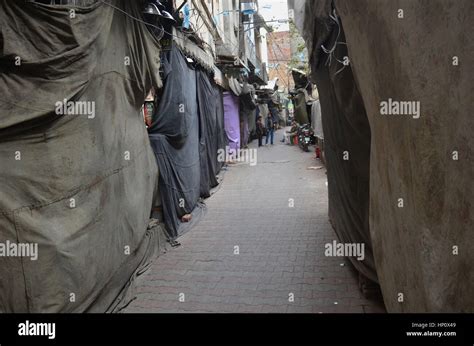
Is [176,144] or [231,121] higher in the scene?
[231,121]

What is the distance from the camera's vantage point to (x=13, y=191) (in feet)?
9.90

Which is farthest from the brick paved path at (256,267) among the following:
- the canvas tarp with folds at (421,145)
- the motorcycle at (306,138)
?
the motorcycle at (306,138)

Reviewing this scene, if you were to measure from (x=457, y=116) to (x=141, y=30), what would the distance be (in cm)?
493

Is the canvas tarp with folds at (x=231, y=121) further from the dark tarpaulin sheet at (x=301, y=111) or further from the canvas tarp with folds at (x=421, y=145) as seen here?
the canvas tarp with folds at (x=421, y=145)

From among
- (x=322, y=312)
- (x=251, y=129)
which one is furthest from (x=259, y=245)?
(x=251, y=129)

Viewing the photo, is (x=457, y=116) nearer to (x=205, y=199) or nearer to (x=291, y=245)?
(x=291, y=245)

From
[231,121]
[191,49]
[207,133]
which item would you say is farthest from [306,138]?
[191,49]

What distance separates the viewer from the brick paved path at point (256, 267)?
172 inches

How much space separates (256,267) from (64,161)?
3.20 meters

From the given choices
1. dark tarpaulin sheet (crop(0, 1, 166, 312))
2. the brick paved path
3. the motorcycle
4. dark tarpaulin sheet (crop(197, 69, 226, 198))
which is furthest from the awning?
the motorcycle

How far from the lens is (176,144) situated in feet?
25.2

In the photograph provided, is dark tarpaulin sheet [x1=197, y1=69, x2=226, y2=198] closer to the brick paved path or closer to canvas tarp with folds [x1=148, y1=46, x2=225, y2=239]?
canvas tarp with folds [x1=148, y1=46, x2=225, y2=239]

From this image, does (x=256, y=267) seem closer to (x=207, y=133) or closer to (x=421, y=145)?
(x=421, y=145)

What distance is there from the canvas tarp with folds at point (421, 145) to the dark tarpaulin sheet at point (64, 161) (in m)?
2.63
